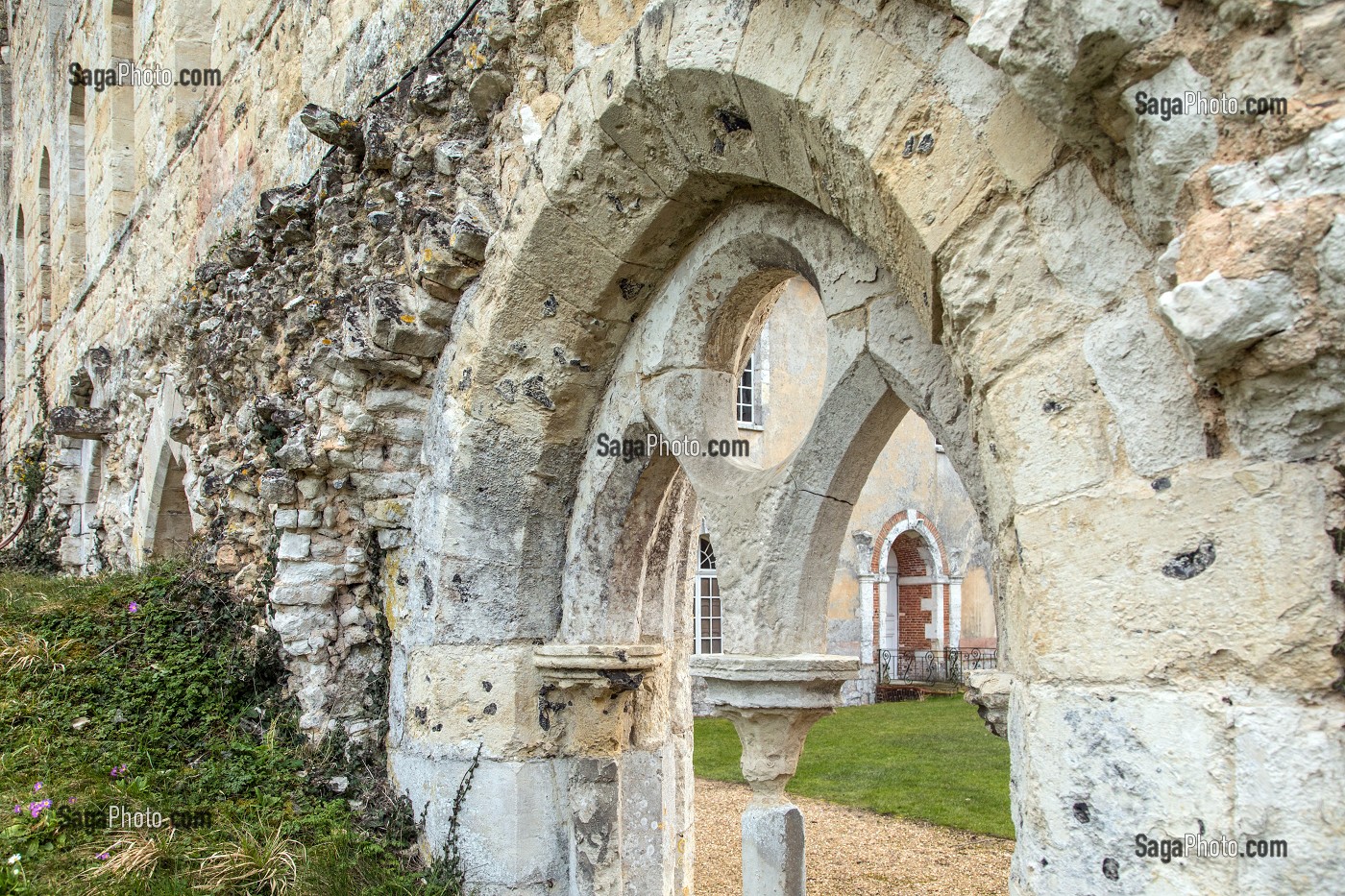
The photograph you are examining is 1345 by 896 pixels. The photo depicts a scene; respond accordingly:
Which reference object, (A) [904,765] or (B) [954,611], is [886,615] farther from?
(A) [904,765]

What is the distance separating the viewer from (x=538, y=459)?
11.9 ft

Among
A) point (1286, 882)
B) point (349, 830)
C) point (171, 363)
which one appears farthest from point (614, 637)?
point (171, 363)

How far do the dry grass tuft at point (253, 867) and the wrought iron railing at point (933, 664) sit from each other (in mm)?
12421

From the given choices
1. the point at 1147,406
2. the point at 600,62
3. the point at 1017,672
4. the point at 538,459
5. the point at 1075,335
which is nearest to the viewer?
the point at 1147,406

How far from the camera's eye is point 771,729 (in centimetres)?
293

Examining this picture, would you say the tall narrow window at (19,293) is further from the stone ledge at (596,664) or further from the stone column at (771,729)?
the stone column at (771,729)

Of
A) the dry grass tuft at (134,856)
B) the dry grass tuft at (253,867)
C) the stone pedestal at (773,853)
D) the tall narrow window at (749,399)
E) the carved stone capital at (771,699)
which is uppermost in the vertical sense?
the tall narrow window at (749,399)

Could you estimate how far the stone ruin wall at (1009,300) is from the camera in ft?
4.75

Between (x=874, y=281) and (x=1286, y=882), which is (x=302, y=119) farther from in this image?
(x=1286, y=882)

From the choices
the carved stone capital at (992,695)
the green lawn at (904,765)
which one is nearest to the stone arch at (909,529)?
the green lawn at (904,765)

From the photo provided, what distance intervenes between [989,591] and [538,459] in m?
14.5

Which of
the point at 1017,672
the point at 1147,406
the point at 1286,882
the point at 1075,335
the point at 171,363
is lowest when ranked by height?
the point at 1286,882

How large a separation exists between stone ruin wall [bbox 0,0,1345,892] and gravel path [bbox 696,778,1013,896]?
3.03 meters

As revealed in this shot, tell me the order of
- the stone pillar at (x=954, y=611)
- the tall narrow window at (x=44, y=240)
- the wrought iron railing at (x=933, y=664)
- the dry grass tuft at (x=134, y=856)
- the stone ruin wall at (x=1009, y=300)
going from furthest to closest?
1. the stone pillar at (x=954, y=611)
2. the wrought iron railing at (x=933, y=664)
3. the tall narrow window at (x=44, y=240)
4. the dry grass tuft at (x=134, y=856)
5. the stone ruin wall at (x=1009, y=300)
